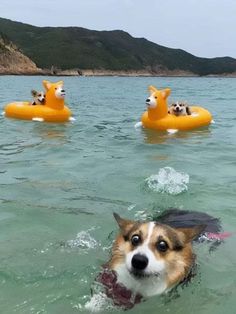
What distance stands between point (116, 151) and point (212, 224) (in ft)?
20.7

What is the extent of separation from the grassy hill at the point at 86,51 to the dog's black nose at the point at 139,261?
126 meters

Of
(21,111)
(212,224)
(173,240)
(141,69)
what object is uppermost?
(173,240)

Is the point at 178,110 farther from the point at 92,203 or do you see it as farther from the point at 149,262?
the point at 149,262

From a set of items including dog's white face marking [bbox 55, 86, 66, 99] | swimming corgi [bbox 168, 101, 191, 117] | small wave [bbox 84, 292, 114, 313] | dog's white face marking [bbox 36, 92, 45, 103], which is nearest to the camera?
small wave [bbox 84, 292, 114, 313]

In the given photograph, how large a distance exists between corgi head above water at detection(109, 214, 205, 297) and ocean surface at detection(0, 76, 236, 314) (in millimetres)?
287

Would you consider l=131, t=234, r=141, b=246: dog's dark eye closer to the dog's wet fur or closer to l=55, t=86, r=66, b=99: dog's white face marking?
the dog's wet fur

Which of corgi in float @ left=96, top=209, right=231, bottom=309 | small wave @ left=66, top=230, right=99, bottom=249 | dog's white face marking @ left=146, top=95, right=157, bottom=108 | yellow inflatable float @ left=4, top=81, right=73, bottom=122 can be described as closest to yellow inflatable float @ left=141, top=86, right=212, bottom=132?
dog's white face marking @ left=146, top=95, right=157, bottom=108

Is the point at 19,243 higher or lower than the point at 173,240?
lower

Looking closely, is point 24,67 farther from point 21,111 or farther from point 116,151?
point 116,151

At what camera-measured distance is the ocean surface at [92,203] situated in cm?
520

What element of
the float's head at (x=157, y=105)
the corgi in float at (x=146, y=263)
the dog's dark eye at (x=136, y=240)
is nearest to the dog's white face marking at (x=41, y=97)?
the float's head at (x=157, y=105)

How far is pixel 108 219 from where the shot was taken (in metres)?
7.29

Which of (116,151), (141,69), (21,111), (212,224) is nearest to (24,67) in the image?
(141,69)

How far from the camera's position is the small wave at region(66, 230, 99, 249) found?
6367 millimetres
